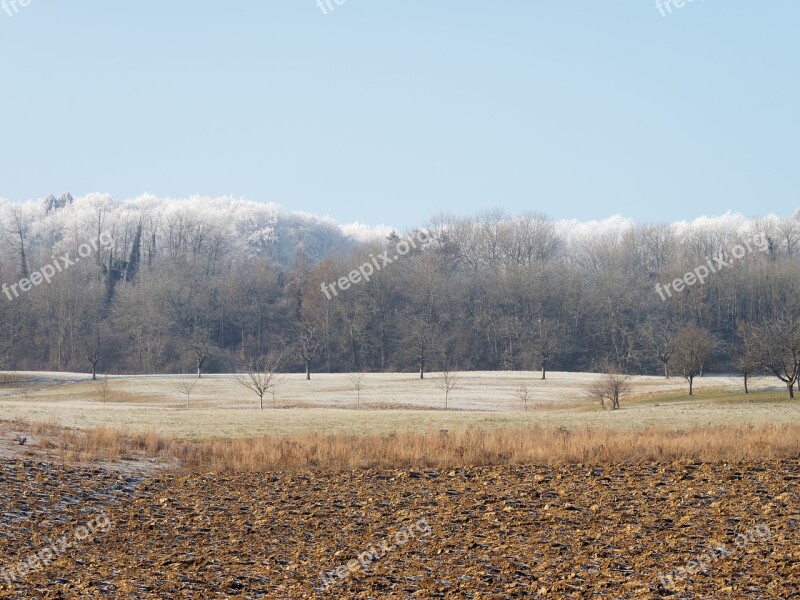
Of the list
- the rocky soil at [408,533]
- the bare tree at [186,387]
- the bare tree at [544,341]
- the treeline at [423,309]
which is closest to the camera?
the rocky soil at [408,533]

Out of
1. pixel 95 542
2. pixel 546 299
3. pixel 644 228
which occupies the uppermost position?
pixel 644 228

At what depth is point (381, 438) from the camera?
25469mm

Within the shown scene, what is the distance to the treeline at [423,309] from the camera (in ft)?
336

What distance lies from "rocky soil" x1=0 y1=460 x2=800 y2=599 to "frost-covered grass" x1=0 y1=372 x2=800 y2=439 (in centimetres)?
1152

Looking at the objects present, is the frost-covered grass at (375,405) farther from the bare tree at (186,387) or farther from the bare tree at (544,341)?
the bare tree at (544,341)

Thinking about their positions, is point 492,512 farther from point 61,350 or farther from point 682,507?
point 61,350

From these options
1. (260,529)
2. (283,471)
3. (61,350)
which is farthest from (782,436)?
(61,350)

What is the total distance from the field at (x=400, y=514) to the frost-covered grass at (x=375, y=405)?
382cm

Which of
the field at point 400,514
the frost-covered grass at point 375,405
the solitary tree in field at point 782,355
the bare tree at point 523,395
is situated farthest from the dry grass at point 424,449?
the solitary tree in field at point 782,355

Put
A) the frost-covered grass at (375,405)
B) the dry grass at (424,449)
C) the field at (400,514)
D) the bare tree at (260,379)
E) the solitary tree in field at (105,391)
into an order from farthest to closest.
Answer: the solitary tree in field at (105,391) → the bare tree at (260,379) → the frost-covered grass at (375,405) → the dry grass at (424,449) → the field at (400,514)

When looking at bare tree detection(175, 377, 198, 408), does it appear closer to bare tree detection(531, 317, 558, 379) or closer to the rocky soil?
bare tree detection(531, 317, 558, 379)

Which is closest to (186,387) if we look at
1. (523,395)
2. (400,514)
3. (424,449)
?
(523,395)

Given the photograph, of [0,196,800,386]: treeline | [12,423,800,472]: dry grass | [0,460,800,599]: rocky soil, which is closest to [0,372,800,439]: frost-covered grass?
[12,423,800,472]: dry grass

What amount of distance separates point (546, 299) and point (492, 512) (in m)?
95.2
